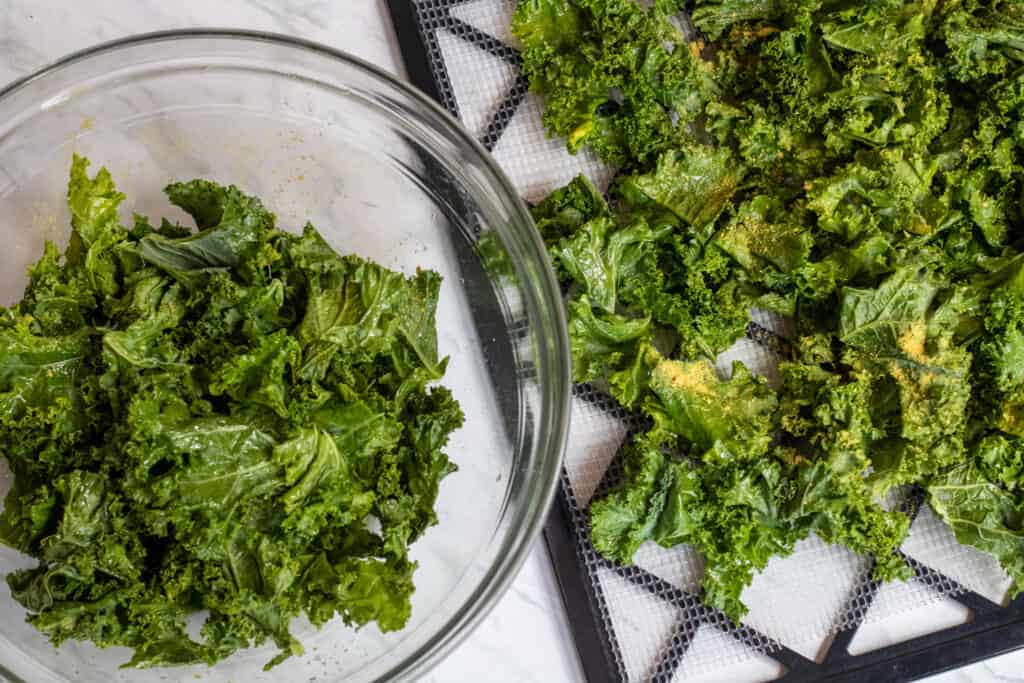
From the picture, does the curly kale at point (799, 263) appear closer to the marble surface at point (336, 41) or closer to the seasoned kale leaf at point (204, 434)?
the marble surface at point (336, 41)

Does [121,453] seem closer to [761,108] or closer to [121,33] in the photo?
[121,33]

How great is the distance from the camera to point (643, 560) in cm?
213

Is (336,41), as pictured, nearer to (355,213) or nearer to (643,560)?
(355,213)

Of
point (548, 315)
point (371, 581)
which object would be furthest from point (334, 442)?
point (548, 315)

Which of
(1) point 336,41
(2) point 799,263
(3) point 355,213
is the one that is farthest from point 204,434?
(2) point 799,263

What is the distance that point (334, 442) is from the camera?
1637 mm

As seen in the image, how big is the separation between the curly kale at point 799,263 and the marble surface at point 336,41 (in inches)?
9.8

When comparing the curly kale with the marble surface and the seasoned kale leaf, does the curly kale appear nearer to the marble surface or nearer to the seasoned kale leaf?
the marble surface

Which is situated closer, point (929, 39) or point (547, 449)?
point (547, 449)

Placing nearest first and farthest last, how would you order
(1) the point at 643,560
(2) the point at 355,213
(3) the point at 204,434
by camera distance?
(3) the point at 204,434, (2) the point at 355,213, (1) the point at 643,560

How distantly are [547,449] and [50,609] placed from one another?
936mm

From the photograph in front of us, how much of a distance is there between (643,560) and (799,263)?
29.9 inches

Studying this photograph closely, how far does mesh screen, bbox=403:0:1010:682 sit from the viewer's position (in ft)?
6.95

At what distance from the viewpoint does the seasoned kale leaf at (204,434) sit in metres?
1.57
